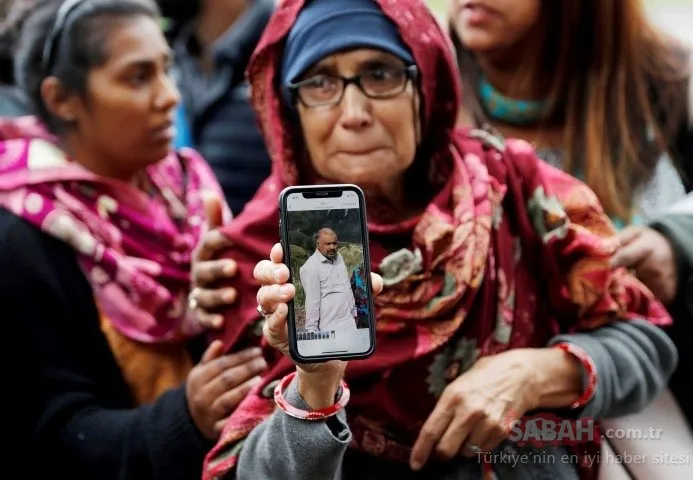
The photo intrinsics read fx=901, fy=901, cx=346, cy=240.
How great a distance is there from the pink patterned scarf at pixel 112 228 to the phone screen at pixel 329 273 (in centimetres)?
80

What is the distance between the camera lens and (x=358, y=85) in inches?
61.9

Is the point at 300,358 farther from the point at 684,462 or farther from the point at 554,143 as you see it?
the point at 554,143

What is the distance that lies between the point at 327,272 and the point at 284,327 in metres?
0.10

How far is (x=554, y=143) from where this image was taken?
2.17m

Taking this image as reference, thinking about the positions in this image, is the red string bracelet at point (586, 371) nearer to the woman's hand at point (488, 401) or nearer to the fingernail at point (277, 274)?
the woman's hand at point (488, 401)

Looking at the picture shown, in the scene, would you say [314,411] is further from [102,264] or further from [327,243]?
[102,264]

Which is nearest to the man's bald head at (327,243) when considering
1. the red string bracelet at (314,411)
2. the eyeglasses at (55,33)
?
the red string bracelet at (314,411)

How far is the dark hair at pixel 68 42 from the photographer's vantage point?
6.63 feet

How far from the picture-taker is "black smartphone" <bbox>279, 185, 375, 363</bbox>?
122 cm

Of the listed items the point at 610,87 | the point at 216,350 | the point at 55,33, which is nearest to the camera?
the point at 216,350

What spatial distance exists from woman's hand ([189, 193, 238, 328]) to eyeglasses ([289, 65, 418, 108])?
31 cm

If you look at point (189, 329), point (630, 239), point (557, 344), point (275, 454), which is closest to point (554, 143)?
point (630, 239)
